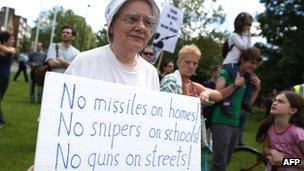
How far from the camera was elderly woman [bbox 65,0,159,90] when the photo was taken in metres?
2.25

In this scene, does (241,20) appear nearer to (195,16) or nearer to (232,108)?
(232,108)

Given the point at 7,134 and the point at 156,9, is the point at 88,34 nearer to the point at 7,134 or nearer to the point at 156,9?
the point at 7,134

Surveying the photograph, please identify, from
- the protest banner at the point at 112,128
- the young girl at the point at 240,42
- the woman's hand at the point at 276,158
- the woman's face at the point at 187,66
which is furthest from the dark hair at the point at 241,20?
the protest banner at the point at 112,128

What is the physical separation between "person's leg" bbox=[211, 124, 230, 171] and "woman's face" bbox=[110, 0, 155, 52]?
2490 mm

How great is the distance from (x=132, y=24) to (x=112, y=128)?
1.84 feet

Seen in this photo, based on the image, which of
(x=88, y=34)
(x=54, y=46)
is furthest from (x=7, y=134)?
(x=88, y=34)

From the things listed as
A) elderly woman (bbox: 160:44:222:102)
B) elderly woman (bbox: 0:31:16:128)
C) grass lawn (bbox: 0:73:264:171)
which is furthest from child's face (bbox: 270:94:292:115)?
elderly woman (bbox: 0:31:16:128)

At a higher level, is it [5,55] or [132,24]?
[5,55]

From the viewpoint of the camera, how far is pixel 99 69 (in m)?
2.27

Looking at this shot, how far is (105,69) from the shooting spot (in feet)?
7.50

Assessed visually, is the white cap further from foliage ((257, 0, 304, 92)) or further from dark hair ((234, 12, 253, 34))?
foliage ((257, 0, 304, 92))

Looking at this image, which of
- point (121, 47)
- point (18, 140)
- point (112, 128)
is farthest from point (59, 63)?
point (112, 128)

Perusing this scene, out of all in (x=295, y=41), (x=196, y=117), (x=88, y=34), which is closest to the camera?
(x=196, y=117)

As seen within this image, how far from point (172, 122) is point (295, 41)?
27.4 meters
